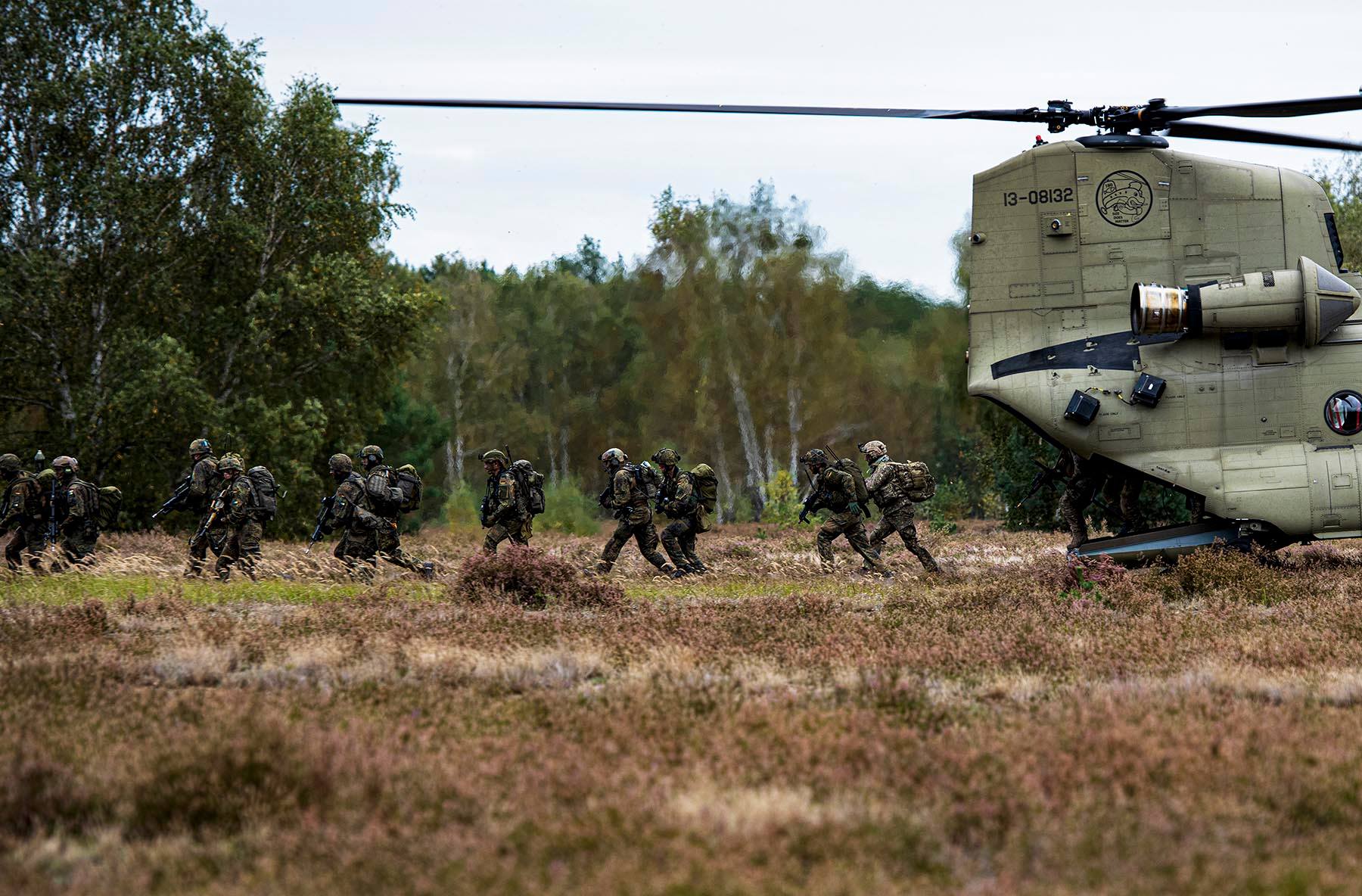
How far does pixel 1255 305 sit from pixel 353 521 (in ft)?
37.4

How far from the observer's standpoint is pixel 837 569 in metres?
17.8

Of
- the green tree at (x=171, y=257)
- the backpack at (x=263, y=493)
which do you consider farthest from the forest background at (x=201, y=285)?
the backpack at (x=263, y=493)

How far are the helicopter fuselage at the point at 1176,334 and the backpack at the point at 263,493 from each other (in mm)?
9253

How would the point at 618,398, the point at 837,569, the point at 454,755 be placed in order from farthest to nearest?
1. the point at 618,398
2. the point at 837,569
3. the point at 454,755

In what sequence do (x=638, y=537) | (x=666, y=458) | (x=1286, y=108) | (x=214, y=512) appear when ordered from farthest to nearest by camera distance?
(x=666, y=458), (x=638, y=537), (x=214, y=512), (x=1286, y=108)

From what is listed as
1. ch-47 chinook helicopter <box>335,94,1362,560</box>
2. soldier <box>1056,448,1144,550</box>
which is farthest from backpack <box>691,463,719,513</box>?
soldier <box>1056,448,1144,550</box>

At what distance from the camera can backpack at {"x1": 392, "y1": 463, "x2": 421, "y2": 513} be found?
1623cm

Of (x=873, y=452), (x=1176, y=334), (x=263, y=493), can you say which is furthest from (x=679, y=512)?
(x=1176, y=334)

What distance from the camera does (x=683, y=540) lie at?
1772 centimetres

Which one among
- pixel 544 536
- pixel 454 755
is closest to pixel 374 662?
pixel 454 755

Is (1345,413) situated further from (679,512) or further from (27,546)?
(27,546)

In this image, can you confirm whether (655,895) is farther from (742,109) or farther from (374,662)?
(742,109)

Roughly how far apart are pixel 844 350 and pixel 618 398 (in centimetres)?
1390

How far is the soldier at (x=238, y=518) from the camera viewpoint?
51.5 ft
